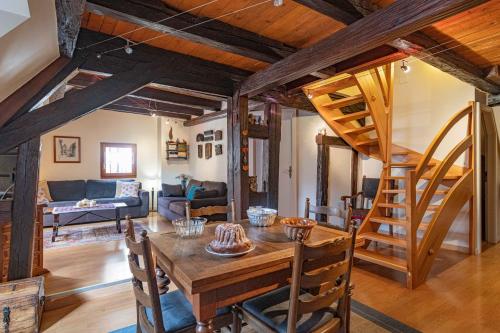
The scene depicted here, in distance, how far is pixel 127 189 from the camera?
625cm

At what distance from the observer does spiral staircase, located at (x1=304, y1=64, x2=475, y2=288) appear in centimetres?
283

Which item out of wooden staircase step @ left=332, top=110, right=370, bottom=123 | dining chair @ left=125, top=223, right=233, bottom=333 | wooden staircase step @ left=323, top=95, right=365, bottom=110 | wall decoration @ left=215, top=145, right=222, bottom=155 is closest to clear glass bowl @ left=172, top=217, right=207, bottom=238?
dining chair @ left=125, top=223, right=233, bottom=333

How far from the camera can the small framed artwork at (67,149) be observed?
6.22 meters

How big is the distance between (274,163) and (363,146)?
1.59m

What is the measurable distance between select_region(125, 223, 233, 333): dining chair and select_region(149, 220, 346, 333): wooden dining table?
12 cm

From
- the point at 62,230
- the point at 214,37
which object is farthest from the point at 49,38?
the point at 62,230

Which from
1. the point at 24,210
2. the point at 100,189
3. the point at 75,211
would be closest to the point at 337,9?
the point at 24,210

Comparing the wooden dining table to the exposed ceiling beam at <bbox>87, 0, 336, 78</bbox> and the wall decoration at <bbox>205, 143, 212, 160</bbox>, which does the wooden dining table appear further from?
the wall decoration at <bbox>205, 143, 212, 160</bbox>

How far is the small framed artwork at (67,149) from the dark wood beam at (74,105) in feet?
16.3

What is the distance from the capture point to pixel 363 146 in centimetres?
431

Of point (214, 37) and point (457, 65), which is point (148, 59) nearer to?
point (214, 37)

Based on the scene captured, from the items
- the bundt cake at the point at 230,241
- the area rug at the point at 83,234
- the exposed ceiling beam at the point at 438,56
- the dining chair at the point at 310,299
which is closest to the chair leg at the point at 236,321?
the dining chair at the point at 310,299

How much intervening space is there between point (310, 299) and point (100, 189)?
629 centimetres

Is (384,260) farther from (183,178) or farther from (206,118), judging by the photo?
(183,178)
